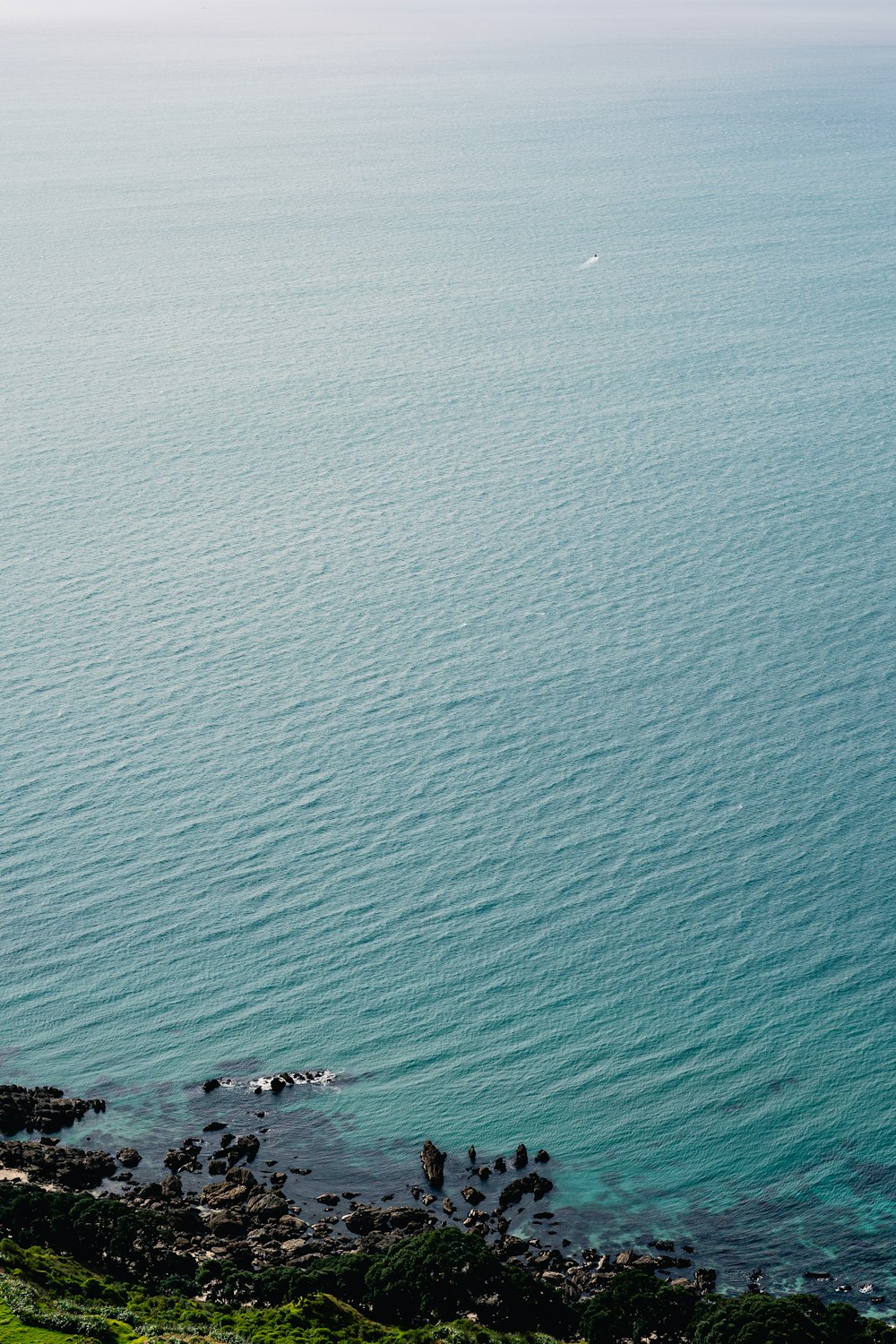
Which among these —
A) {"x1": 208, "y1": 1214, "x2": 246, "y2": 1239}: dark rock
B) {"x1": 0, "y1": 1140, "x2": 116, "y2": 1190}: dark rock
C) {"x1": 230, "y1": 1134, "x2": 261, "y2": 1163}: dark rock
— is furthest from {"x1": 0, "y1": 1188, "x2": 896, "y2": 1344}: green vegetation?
{"x1": 230, "y1": 1134, "x2": 261, "y2": 1163}: dark rock

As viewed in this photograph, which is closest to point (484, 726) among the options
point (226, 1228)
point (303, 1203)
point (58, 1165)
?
point (303, 1203)

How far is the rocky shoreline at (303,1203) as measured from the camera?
48.0 metres

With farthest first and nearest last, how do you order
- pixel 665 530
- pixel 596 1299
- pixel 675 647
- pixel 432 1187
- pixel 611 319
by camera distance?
pixel 611 319
pixel 665 530
pixel 675 647
pixel 432 1187
pixel 596 1299

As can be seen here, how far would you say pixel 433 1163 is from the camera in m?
52.8

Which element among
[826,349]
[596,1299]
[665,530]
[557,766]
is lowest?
[596,1299]

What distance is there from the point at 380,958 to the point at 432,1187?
1345cm

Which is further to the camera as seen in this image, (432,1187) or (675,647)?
(675,647)

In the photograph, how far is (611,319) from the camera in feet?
468

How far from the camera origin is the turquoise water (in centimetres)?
5784

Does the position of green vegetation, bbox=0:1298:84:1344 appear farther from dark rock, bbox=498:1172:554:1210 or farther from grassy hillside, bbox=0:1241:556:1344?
dark rock, bbox=498:1172:554:1210

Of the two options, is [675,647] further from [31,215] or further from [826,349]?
[31,215]

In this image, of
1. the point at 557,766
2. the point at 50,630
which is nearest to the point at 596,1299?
the point at 557,766

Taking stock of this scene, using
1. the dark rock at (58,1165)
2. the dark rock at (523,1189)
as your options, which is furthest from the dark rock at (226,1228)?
the dark rock at (523,1189)

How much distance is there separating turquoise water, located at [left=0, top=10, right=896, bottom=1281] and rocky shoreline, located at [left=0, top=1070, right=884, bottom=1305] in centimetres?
206
